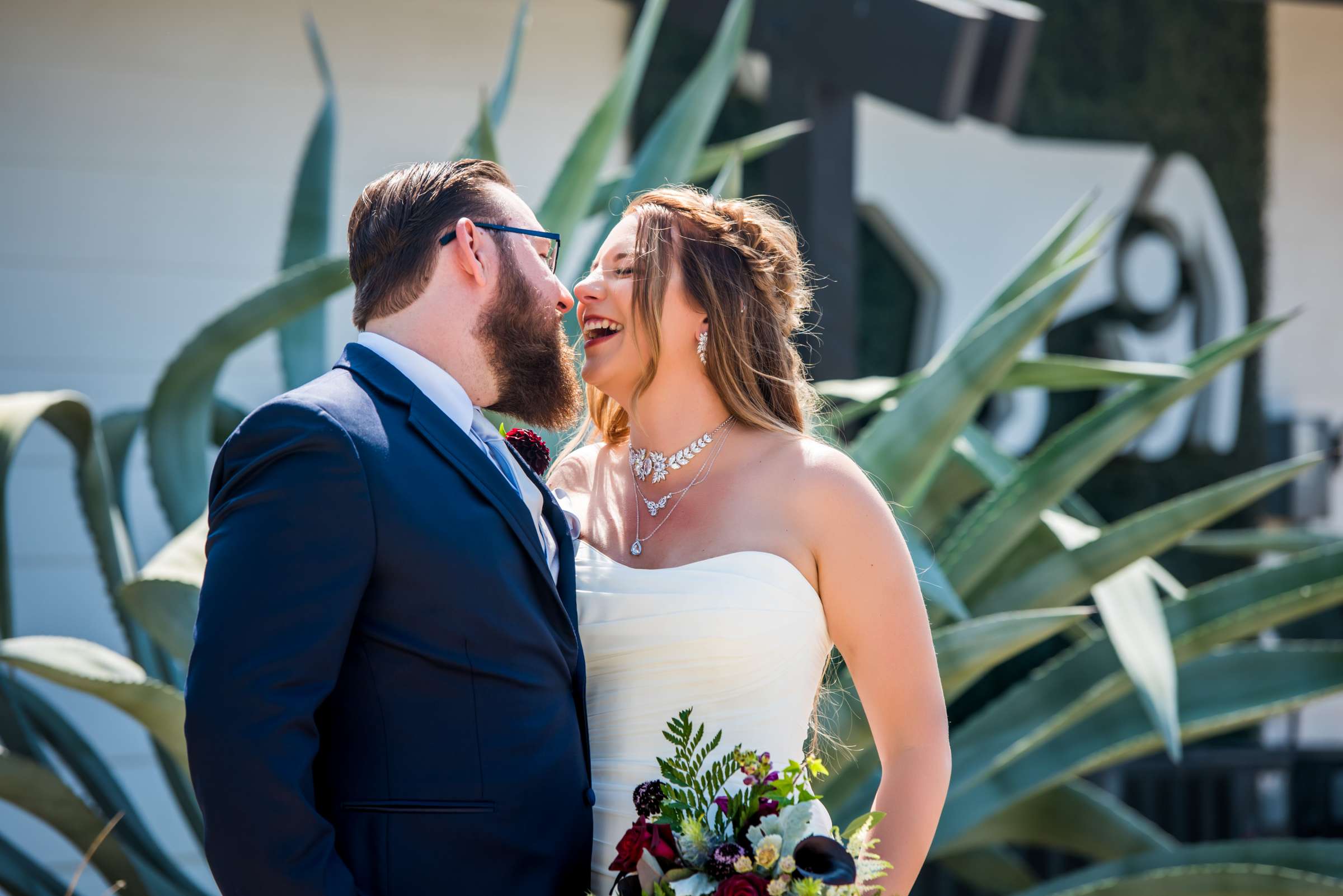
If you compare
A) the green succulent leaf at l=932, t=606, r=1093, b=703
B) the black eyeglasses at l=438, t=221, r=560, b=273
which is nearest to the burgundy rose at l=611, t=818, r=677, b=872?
the black eyeglasses at l=438, t=221, r=560, b=273

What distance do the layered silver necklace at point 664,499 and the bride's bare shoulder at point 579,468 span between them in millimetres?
164

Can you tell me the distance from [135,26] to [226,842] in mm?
3797

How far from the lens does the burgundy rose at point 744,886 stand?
1273 millimetres

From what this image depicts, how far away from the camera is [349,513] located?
140 cm

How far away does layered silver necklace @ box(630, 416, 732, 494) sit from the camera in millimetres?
2123

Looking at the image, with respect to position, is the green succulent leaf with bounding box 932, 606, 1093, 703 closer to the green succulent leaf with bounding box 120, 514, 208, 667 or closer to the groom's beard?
the groom's beard

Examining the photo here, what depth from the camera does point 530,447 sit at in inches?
76.8

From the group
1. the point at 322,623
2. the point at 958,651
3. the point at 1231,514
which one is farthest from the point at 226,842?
the point at 1231,514

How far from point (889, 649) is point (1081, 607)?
3.53ft

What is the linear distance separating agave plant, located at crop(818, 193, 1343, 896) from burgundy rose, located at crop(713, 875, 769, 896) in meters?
1.39

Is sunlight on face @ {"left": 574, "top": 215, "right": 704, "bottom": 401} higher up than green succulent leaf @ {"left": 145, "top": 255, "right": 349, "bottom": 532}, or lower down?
higher up

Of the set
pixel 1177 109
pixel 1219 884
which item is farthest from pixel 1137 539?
pixel 1177 109

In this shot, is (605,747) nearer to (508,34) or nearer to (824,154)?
(824,154)

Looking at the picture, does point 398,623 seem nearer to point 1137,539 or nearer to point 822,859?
point 822,859
